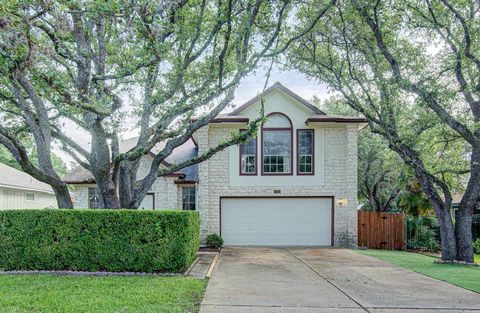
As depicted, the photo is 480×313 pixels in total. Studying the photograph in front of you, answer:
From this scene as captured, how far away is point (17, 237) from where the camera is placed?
9.74 m

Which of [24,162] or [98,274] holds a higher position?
[24,162]

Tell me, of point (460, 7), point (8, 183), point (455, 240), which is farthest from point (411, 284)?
point (8, 183)

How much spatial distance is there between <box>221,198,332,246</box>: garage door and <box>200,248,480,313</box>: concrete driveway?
461 centimetres

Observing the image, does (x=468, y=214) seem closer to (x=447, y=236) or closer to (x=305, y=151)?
(x=447, y=236)

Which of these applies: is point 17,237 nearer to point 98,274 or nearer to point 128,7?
point 98,274

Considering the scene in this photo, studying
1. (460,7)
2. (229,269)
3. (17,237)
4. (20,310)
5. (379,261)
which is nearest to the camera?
(20,310)

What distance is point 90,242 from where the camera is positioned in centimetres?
966

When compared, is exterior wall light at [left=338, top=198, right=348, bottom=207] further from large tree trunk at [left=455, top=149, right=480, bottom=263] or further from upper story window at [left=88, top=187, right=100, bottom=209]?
upper story window at [left=88, top=187, right=100, bottom=209]

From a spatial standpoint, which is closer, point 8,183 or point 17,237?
point 17,237

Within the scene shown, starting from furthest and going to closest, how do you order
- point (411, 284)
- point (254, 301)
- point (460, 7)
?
1. point (460, 7)
2. point (411, 284)
3. point (254, 301)

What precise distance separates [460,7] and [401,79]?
8.70 ft

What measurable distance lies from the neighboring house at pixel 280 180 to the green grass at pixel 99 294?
8.53 meters

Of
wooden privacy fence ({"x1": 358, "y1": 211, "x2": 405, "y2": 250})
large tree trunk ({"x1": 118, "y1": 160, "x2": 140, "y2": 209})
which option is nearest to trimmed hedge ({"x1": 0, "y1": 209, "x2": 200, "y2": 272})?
large tree trunk ({"x1": 118, "y1": 160, "x2": 140, "y2": 209})

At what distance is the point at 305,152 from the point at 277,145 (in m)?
1.29
